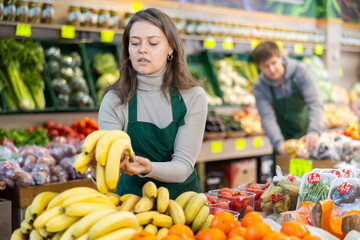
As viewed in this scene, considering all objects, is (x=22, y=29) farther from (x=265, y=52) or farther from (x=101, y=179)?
(x=101, y=179)

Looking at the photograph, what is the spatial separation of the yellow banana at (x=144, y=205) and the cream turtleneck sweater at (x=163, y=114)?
535 mm

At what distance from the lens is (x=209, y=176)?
5.20m

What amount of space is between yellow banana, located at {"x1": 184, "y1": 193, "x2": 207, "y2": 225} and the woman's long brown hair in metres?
0.78

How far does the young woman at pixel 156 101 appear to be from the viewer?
2326 mm

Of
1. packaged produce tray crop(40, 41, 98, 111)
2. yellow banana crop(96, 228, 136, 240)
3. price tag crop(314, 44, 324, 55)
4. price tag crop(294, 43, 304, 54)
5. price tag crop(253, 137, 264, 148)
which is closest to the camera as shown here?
yellow banana crop(96, 228, 136, 240)

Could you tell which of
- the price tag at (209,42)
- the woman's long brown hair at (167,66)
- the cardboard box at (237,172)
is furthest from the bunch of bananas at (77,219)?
the price tag at (209,42)

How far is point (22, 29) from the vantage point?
13.8 ft

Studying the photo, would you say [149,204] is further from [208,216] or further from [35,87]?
[35,87]

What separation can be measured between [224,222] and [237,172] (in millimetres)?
3795

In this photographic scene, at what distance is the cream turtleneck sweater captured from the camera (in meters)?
2.36

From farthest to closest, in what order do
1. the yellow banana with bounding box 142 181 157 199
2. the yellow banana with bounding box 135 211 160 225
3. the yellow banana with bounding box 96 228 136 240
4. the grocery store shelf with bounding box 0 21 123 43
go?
the grocery store shelf with bounding box 0 21 123 43 → the yellow banana with bounding box 142 181 157 199 → the yellow banana with bounding box 135 211 160 225 → the yellow banana with bounding box 96 228 136 240

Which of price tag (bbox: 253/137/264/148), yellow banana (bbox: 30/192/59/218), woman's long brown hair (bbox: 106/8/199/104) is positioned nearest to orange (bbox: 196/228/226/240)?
yellow banana (bbox: 30/192/59/218)

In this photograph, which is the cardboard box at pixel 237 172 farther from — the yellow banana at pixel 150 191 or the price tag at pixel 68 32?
the yellow banana at pixel 150 191

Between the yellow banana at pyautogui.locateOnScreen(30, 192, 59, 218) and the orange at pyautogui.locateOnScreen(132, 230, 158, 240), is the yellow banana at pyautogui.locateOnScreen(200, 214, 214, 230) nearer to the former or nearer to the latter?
the orange at pyautogui.locateOnScreen(132, 230, 158, 240)
